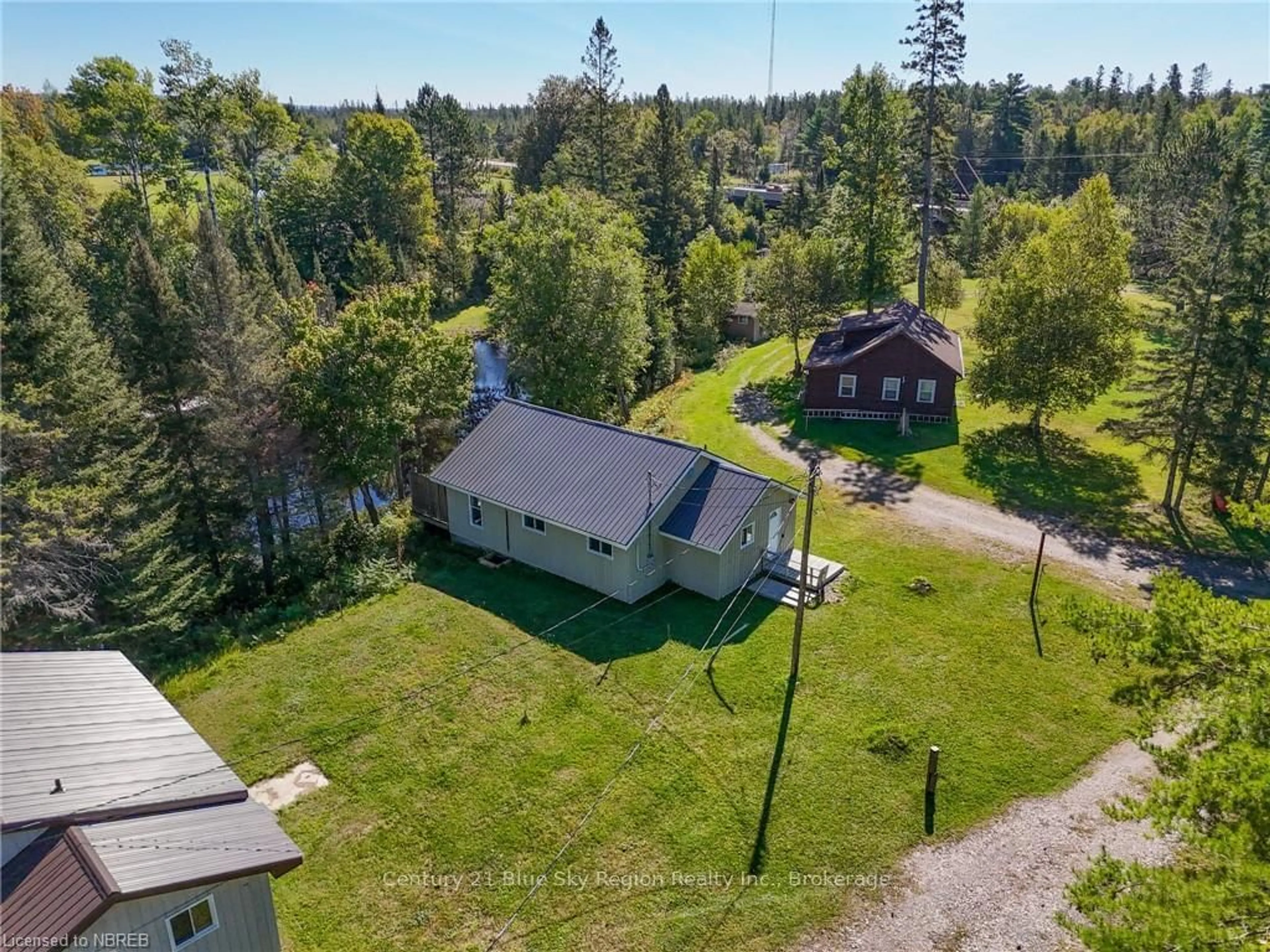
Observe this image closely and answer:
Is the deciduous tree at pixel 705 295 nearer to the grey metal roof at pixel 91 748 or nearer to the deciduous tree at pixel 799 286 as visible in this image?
the deciduous tree at pixel 799 286

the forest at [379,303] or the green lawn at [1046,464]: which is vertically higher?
the forest at [379,303]

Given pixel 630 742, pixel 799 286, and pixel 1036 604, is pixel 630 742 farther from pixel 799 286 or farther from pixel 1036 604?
pixel 799 286

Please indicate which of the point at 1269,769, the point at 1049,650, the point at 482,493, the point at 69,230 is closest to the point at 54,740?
the point at 482,493

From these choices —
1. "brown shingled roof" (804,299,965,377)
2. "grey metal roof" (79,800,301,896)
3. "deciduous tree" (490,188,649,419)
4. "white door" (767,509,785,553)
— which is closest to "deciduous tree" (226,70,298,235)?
"deciduous tree" (490,188,649,419)

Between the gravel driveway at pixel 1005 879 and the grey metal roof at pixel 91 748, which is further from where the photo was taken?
the gravel driveway at pixel 1005 879

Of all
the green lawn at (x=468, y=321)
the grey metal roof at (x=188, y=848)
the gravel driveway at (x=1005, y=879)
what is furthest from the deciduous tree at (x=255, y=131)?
the gravel driveway at (x=1005, y=879)

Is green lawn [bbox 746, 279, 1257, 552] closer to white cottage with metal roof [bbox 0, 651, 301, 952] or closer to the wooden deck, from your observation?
the wooden deck

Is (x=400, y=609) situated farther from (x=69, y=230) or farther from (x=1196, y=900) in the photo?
(x=69, y=230)

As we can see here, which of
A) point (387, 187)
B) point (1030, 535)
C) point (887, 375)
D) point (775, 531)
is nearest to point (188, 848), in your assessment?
point (775, 531)
